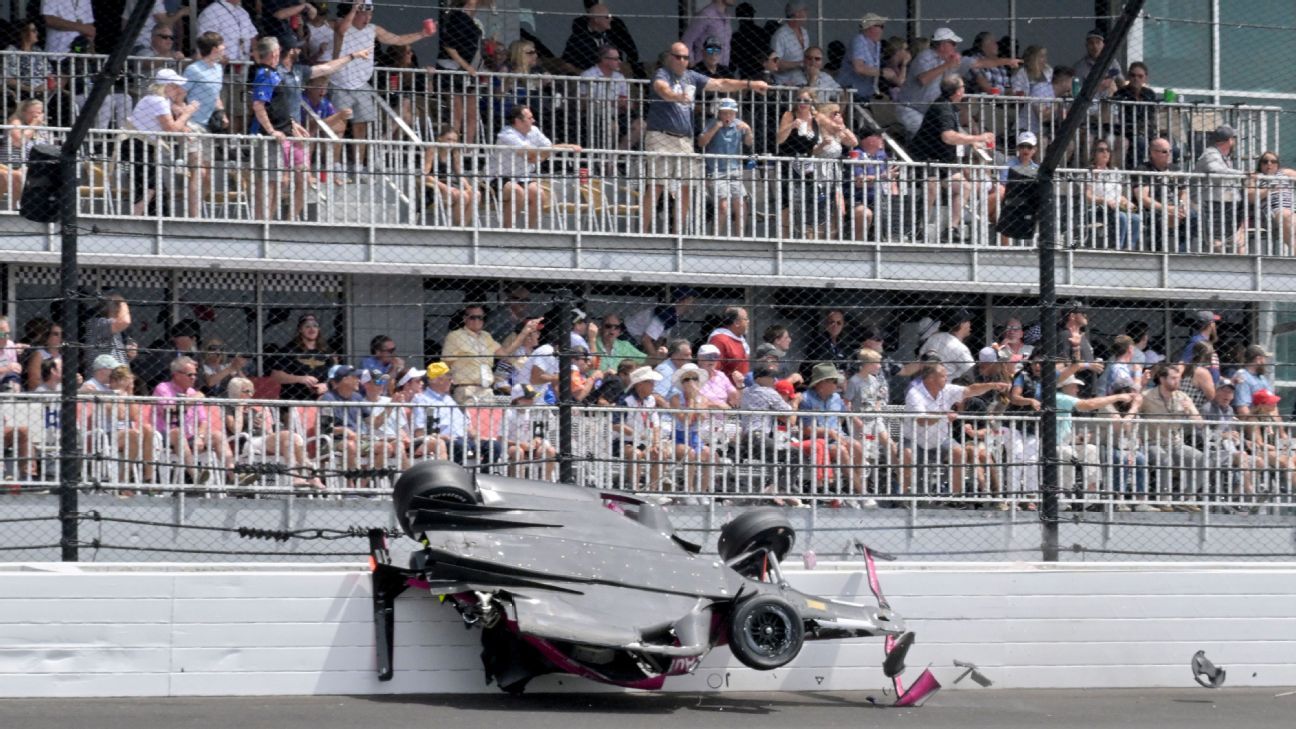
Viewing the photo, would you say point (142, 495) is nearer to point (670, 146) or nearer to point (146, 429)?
point (146, 429)

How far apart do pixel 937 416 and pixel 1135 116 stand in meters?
5.38

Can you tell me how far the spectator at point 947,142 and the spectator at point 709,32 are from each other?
5.66 ft

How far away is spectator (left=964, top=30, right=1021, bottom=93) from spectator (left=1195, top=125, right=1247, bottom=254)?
5.80 feet

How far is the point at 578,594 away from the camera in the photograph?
375 inches

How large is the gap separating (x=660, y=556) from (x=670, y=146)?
650 cm

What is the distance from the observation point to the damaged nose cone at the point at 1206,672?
1044 centimetres

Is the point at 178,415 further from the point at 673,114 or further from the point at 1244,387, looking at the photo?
the point at 1244,387

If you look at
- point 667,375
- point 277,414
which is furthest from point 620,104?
point 277,414

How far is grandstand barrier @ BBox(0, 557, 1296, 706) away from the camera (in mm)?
9438

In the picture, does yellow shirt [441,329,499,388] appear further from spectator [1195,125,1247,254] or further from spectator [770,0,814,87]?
spectator [1195,125,1247,254]

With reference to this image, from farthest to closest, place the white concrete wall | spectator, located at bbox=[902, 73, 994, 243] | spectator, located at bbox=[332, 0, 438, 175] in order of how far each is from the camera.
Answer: spectator, located at bbox=[902, 73, 994, 243]
spectator, located at bbox=[332, 0, 438, 175]
the white concrete wall

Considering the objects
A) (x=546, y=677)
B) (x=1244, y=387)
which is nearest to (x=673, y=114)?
(x=1244, y=387)

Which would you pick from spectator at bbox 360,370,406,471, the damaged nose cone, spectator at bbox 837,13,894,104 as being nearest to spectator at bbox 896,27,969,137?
spectator at bbox 837,13,894,104

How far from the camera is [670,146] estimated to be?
15.8m
